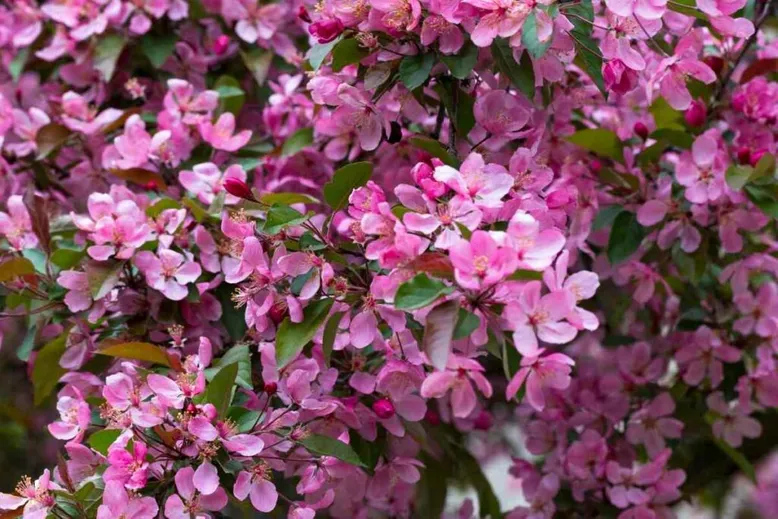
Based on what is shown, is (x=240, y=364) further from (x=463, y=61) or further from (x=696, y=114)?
(x=696, y=114)

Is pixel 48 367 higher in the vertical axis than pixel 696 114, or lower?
lower

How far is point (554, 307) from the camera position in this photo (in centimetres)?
106

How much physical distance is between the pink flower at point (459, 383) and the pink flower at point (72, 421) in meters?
0.43

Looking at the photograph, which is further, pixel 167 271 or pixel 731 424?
pixel 731 424

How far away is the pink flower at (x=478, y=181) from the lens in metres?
1.12

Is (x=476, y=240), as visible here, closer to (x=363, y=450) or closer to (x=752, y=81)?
(x=363, y=450)

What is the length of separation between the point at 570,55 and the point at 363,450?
0.55 metres

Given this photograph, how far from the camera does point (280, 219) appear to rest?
47.1 inches

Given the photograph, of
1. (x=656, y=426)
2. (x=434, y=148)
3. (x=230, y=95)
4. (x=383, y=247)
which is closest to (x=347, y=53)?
(x=434, y=148)

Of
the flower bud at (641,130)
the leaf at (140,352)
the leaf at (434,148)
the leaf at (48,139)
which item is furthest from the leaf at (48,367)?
the flower bud at (641,130)

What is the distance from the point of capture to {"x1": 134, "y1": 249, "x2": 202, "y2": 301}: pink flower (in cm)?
139

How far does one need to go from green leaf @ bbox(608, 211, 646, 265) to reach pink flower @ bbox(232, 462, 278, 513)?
2.12 ft

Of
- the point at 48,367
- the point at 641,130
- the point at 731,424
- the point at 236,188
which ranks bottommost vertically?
the point at 731,424

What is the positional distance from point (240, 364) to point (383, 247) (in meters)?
0.26
